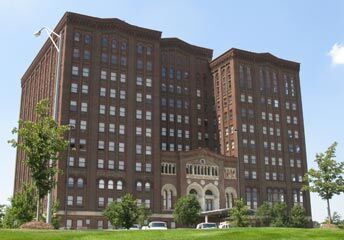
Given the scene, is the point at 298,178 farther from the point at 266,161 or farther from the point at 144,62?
the point at 144,62

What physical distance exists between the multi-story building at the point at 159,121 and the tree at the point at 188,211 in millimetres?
10328

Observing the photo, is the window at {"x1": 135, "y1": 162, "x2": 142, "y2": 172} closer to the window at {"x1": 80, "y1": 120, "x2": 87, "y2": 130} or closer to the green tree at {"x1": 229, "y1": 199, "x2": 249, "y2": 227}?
the window at {"x1": 80, "y1": 120, "x2": 87, "y2": 130}

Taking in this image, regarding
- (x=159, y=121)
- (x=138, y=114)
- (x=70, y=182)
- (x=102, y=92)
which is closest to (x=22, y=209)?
(x=70, y=182)

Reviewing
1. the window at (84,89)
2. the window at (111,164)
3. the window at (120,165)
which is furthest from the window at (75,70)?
the window at (120,165)

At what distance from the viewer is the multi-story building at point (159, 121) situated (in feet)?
327

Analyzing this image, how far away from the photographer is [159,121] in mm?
110500

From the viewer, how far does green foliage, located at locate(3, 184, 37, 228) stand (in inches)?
2968

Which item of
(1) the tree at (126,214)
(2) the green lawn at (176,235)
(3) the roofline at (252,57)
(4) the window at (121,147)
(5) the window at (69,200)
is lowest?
(2) the green lawn at (176,235)

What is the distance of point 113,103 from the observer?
105m

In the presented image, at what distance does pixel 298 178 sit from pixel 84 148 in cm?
5507

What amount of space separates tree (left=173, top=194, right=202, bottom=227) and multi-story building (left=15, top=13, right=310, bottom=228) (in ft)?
33.9

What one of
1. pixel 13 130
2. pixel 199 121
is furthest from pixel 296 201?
pixel 13 130

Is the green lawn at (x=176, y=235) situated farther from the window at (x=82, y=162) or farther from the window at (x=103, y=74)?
the window at (x=103, y=74)

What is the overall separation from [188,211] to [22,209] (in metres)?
29.4
